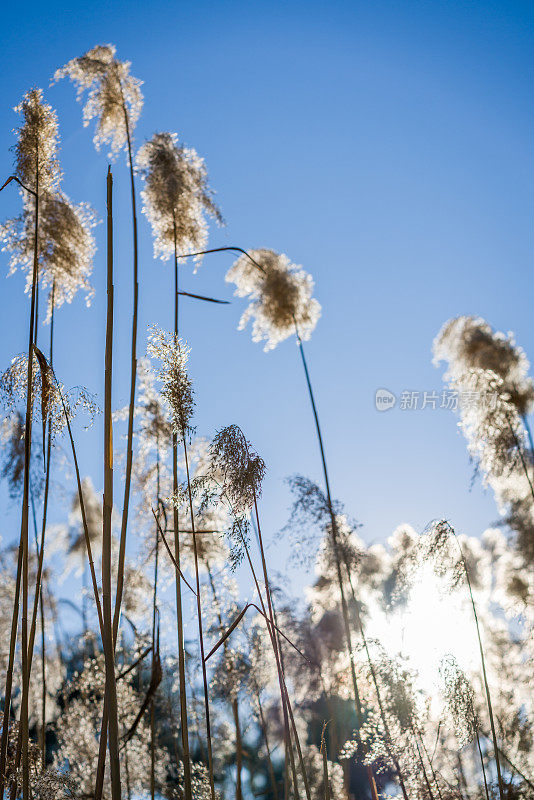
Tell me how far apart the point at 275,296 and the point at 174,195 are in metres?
1.96

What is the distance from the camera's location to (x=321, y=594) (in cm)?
566

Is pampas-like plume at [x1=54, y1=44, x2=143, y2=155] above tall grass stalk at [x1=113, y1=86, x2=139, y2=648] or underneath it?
above

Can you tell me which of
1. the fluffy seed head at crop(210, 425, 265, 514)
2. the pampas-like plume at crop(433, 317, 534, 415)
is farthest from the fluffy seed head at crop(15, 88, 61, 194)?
the pampas-like plume at crop(433, 317, 534, 415)

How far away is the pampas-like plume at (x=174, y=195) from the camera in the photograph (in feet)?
10.6

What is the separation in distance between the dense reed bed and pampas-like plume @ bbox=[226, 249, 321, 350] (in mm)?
15

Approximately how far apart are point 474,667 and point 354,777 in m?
8.18

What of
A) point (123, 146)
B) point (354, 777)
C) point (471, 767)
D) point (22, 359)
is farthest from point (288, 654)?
point (354, 777)

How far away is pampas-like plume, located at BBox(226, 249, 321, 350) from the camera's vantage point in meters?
5.02

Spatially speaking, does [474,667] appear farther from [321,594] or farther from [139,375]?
[139,375]

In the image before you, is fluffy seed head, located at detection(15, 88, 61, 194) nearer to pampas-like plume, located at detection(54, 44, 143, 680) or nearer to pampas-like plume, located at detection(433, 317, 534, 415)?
pampas-like plume, located at detection(54, 44, 143, 680)

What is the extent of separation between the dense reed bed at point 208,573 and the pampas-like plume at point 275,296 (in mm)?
15

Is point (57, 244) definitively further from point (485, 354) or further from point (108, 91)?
point (485, 354)

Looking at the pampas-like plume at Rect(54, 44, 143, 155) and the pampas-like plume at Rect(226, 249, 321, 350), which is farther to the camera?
the pampas-like plume at Rect(226, 249, 321, 350)

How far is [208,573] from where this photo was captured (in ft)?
12.2
